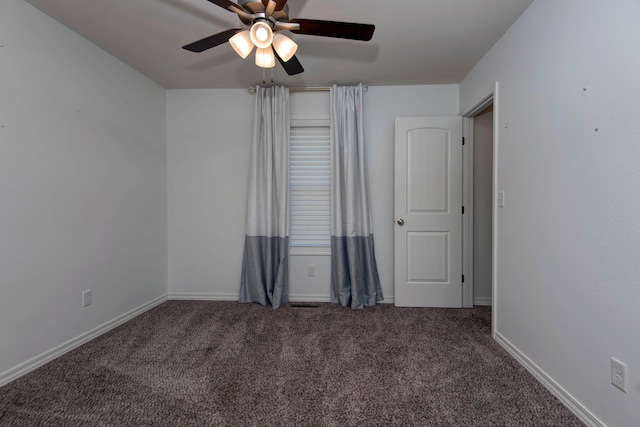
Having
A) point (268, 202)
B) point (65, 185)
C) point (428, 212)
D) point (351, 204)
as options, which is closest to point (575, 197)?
point (428, 212)

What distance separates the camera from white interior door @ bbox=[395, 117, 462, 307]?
277 centimetres

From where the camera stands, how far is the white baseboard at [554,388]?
4.36 ft

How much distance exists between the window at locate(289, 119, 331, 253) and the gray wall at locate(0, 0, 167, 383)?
5.11 ft

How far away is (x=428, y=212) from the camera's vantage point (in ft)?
9.21

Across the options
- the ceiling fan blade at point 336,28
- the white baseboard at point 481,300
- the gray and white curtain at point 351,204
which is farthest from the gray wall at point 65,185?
the white baseboard at point 481,300

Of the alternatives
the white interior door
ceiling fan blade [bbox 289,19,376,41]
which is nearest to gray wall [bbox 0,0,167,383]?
ceiling fan blade [bbox 289,19,376,41]

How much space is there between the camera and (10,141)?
65.9 inches

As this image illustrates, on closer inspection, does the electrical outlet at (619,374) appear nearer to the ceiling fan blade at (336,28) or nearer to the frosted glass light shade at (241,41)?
the ceiling fan blade at (336,28)

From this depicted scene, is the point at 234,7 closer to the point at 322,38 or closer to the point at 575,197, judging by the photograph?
the point at 322,38

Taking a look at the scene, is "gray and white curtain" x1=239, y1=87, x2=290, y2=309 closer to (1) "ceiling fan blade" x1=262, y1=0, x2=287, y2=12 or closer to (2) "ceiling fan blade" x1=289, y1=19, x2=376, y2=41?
(2) "ceiling fan blade" x1=289, y1=19, x2=376, y2=41

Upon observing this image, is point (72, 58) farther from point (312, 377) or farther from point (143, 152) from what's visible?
point (312, 377)

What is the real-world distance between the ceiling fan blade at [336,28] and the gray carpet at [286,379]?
2.08 metres

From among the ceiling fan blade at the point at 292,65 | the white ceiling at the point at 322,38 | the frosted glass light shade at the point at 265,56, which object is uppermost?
the white ceiling at the point at 322,38

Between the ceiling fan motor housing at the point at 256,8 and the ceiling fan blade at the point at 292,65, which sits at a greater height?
the ceiling fan motor housing at the point at 256,8
